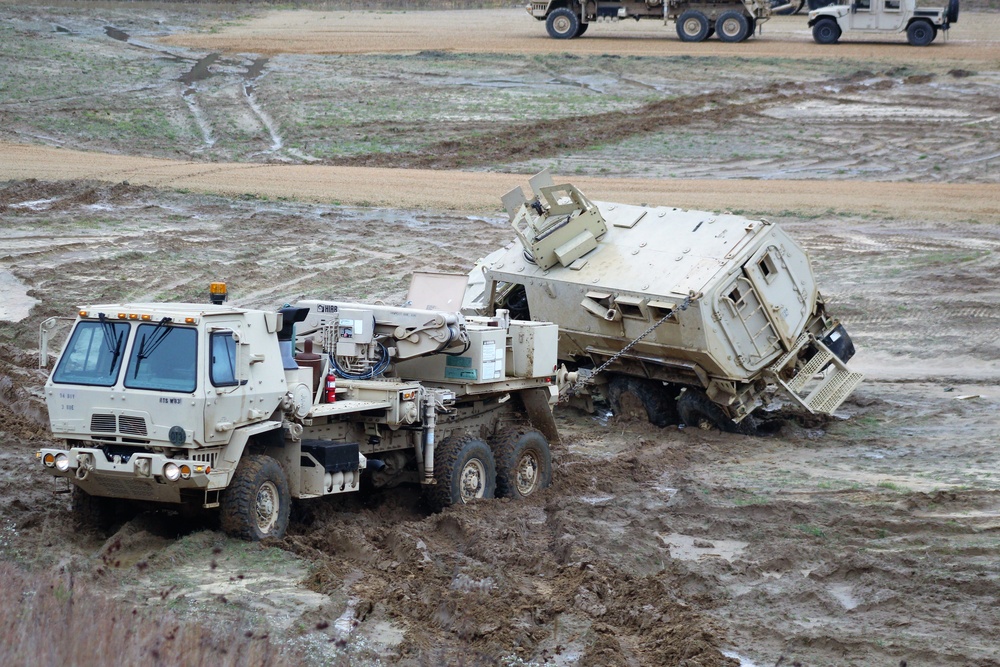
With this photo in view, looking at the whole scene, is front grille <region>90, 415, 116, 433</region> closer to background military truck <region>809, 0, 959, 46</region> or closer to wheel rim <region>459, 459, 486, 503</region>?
wheel rim <region>459, 459, 486, 503</region>

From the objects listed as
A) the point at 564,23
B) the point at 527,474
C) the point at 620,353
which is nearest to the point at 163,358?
the point at 527,474

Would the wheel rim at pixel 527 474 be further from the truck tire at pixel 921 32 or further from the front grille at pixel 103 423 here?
the truck tire at pixel 921 32

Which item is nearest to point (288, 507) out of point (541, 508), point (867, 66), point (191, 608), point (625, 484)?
point (191, 608)

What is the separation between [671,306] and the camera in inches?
644

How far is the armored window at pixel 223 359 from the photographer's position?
10781 millimetres

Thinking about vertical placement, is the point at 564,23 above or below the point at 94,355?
above

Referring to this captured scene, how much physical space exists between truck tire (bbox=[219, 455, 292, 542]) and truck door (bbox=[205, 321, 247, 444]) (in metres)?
0.37

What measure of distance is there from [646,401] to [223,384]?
8.09 m

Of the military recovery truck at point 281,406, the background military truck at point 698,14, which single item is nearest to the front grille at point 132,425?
the military recovery truck at point 281,406

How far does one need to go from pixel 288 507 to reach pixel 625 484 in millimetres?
4347

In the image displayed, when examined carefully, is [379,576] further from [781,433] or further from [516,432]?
[781,433]

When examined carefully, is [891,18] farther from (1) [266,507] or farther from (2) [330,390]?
(1) [266,507]

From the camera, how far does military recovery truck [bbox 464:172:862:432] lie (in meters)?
16.6

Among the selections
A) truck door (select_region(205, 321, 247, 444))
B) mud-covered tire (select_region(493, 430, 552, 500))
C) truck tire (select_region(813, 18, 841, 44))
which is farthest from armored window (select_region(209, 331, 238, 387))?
truck tire (select_region(813, 18, 841, 44))
